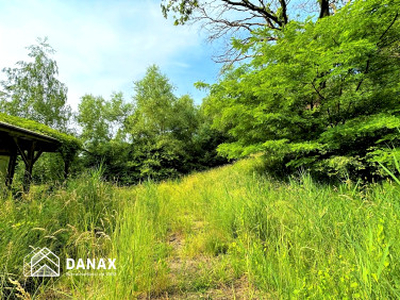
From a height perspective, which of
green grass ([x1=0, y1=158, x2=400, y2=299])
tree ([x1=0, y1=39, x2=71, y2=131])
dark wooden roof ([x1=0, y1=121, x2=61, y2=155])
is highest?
tree ([x1=0, y1=39, x2=71, y2=131])

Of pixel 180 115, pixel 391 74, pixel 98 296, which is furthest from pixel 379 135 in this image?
pixel 180 115

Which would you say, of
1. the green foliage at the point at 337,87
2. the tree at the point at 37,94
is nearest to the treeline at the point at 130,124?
the tree at the point at 37,94

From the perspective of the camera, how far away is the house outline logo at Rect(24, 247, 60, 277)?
192 centimetres

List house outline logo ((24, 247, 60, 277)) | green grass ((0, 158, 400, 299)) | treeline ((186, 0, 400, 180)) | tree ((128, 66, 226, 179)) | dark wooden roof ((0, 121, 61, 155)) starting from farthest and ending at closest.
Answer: tree ((128, 66, 226, 179)) < dark wooden roof ((0, 121, 61, 155)) < treeline ((186, 0, 400, 180)) < house outline logo ((24, 247, 60, 277)) < green grass ((0, 158, 400, 299))

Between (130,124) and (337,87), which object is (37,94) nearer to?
(130,124)

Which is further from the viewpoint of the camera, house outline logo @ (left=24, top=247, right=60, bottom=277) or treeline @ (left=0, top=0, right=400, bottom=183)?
treeline @ (left=0, top=0, right=400, bottom=183)

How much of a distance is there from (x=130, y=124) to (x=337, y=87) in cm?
1435

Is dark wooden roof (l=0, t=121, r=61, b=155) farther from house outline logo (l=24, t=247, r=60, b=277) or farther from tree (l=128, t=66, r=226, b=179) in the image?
tree (l=128, t=66, r=226, b=179)

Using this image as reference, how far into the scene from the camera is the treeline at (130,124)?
1338 centimetres

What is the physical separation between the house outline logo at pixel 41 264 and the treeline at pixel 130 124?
34.8 feet

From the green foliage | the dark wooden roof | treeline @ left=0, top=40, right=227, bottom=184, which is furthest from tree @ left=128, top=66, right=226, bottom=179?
the green foliage

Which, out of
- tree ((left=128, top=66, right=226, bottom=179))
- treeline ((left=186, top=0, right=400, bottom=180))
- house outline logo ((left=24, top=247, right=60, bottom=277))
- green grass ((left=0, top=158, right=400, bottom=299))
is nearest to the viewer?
green grass ((left=0, top=158, right=400, bottom=299))

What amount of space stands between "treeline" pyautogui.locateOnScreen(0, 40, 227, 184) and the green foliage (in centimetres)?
946

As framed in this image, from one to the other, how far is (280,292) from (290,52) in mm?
4947
